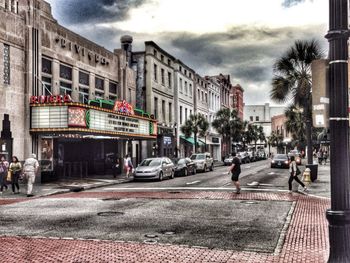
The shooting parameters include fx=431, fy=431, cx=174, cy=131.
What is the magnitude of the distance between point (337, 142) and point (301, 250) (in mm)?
3672

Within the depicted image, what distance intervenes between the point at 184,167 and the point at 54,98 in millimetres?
12300

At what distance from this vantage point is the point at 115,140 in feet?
117

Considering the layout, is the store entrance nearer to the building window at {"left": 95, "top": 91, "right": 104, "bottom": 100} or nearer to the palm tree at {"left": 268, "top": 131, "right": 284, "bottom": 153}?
the building window at {"left": 95, "top": 91, "right": 104, "bottom": 100}

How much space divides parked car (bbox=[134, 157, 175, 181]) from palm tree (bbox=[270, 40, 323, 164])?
8.48 meters

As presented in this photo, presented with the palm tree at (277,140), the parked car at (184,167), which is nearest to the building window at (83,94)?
the parked car at (184,167)

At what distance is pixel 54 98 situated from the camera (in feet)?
78.3

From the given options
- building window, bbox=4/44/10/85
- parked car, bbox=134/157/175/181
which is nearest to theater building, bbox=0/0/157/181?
building window, bbox=4/44/10/85

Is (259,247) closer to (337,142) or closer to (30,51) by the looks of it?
(337,142)

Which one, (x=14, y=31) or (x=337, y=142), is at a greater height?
(x=14, y=31)

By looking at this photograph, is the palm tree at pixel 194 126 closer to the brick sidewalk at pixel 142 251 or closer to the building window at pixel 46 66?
the building window at pixel 46 66

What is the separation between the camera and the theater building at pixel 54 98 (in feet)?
77.3

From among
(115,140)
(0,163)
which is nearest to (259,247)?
Result: (0,163)

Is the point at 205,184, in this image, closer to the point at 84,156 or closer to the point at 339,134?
the point at 84,156

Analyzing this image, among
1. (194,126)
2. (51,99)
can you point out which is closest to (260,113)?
(194,126)
